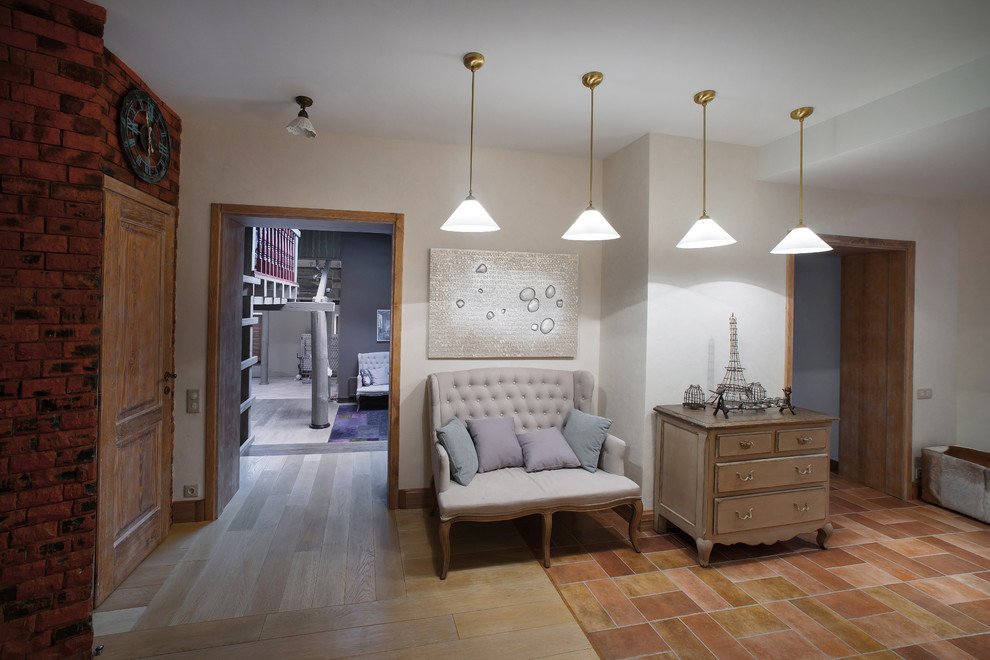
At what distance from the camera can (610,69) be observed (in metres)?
2.54

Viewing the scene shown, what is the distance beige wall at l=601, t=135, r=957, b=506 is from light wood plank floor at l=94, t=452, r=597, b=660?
1.36 meters

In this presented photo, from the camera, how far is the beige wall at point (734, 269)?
339cm

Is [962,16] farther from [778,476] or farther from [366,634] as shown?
[366,634]

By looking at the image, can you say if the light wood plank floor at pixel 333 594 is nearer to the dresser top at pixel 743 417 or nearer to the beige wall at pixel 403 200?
the beige wall at pixel 403 200

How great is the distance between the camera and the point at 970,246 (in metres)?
4.11

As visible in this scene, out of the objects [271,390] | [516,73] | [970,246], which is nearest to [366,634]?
[516,73]

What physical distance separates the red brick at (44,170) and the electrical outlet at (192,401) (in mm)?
1727

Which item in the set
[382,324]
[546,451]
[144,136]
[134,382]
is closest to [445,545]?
[546,451]

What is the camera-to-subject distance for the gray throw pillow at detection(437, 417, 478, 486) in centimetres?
300

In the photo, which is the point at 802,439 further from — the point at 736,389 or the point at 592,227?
the point at 592,227

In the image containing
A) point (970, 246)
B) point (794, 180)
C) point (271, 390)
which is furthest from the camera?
point (271, 390)

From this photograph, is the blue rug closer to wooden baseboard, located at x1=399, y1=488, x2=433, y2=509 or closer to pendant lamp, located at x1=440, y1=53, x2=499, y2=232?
wooden baseboard, located at x1=399, y1=488, x2=433, y2=509

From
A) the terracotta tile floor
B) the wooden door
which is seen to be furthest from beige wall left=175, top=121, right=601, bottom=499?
the terracotta tile floor

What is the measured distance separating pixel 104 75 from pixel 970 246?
625 cm
